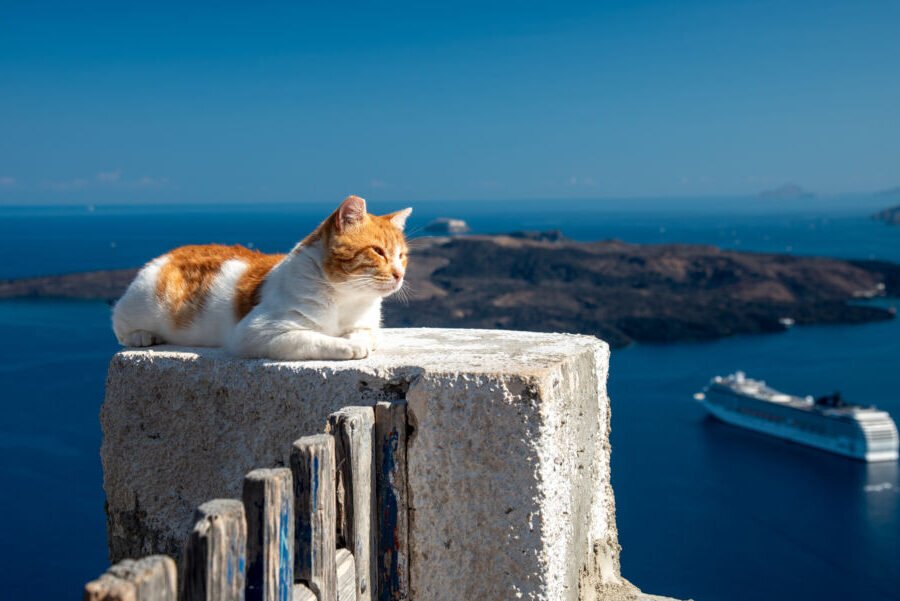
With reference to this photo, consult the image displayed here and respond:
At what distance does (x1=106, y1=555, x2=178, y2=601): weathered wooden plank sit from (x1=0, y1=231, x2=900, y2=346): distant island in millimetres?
45889

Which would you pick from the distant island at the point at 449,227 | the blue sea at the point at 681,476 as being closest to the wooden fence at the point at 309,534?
the blue sea at the point at 681,476

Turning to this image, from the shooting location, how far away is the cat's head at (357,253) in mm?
2273

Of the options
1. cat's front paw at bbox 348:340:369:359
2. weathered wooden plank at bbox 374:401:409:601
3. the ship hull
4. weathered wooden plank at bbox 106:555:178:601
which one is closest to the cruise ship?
the ship hull

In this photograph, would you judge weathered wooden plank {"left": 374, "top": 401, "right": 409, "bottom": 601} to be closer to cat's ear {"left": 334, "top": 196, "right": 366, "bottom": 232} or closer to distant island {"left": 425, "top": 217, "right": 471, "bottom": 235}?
cat's ear {"left": 334, "top": 196, "right": 366, "bottom": 232}

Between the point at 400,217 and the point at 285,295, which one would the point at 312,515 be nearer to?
the point at 285,295

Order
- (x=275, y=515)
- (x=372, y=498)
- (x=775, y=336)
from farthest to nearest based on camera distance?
1. (x=775, y=336)
2. (x=372, y=498)
3. (x=275, y=515)

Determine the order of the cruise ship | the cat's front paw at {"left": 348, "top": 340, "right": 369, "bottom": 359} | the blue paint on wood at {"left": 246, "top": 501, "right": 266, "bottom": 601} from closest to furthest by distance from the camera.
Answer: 1. the blue paint on wood at {"left": 246, "top": 501, "right": 266, "bottom": 601}
2. the cat's front paw at {"left": 348, "top": 340, "right": 369, "bottom": 359}
3. the cruise ship

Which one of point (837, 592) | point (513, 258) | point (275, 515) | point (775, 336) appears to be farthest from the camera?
point (513, 258)

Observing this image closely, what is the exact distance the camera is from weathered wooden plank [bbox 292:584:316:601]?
4.41 ft

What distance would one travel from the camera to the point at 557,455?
1839 millimetres

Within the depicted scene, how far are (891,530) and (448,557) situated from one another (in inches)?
1225

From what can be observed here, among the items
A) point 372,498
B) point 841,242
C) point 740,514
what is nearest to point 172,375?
point 372,498

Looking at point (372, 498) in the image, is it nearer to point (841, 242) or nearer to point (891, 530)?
point (891, 530)

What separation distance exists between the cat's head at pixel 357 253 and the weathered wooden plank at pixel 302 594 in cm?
106
